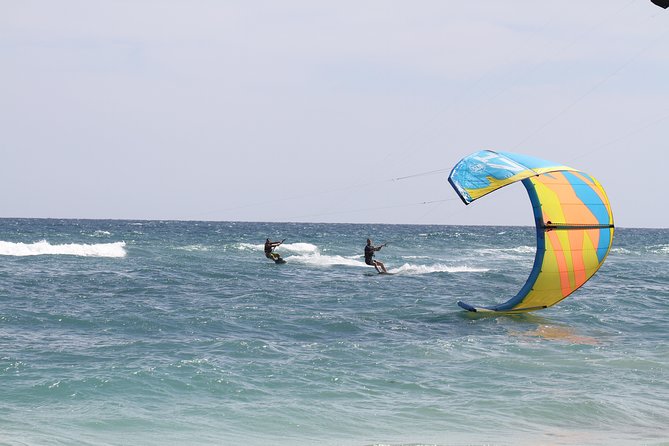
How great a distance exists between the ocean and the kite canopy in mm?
965

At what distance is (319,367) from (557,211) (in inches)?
209

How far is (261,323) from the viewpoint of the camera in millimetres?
14750

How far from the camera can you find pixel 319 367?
1116 centimetres

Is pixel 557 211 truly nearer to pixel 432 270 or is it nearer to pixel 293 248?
pixel 432 270

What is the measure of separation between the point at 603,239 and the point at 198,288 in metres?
9.84

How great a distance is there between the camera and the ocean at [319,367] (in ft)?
28.2

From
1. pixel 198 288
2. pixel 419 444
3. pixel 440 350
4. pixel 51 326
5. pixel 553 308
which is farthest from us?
pixel 198 288

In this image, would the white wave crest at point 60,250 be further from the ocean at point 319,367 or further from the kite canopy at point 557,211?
the kite canopy at point 557,211

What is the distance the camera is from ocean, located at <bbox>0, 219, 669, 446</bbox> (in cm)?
Result: 859

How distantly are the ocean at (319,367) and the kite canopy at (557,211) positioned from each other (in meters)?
0.96

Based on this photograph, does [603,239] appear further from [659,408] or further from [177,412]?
[177,412]

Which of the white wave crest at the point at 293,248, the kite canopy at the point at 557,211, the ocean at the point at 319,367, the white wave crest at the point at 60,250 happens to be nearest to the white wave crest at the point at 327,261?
the white wave crest at the point at 293,248

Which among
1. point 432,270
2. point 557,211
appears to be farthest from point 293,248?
point 557,211

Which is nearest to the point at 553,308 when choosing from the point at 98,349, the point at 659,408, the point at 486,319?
the point at 486,319
